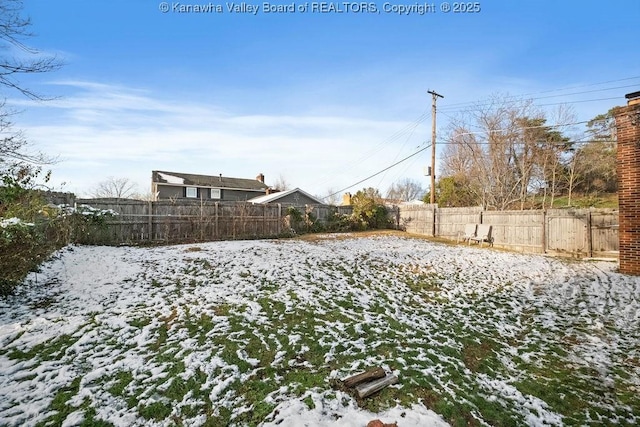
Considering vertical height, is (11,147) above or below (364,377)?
above

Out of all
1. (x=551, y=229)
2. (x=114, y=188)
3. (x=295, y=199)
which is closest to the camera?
(x=551, y=229)

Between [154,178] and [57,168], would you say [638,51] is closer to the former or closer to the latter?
[57,168]

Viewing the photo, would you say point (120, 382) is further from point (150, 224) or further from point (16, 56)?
point (150, 224)

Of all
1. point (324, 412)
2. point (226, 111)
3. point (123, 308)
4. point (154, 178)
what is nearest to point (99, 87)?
point (226, 111)

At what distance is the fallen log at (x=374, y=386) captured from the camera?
286 centimetres

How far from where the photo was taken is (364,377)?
3.09 meters

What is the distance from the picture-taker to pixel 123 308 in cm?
472

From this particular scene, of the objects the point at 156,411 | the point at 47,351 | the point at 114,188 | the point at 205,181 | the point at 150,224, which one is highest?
the point at 114,188

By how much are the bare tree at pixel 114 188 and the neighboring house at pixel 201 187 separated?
53.7 feet

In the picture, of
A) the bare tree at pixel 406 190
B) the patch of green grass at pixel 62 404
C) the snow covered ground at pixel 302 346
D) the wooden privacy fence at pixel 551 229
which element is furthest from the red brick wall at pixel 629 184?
the bare tree at pixel 406 190

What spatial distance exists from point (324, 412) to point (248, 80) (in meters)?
10.8

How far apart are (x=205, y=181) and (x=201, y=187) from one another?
43.1 inches

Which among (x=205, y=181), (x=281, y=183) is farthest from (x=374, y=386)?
(x=281, y=183)

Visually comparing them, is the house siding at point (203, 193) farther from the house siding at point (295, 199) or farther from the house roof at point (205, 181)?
the house siding at point (295, 199)
